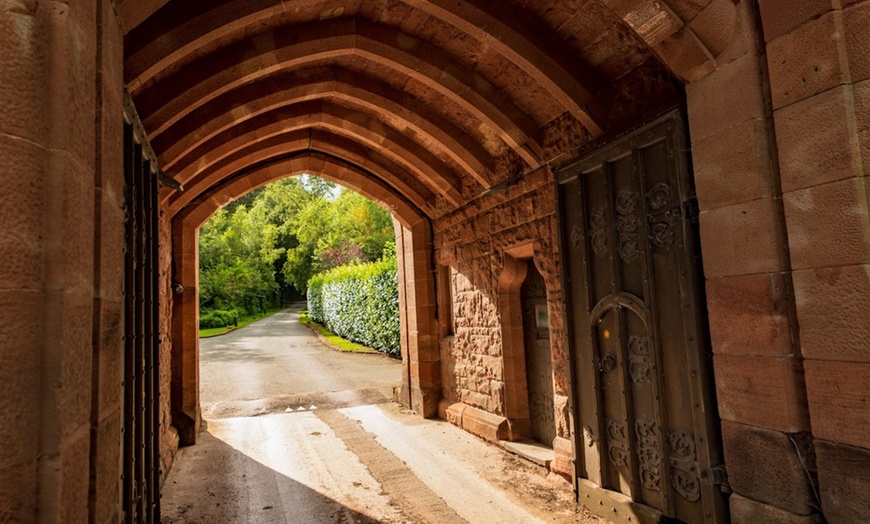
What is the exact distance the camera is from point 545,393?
5785 mm

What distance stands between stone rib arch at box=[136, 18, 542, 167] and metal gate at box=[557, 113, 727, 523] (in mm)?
940

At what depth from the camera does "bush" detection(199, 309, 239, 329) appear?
26.1 meters

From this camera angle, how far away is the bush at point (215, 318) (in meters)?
26.1

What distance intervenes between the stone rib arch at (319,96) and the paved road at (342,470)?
10.8 ft

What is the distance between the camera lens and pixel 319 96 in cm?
570

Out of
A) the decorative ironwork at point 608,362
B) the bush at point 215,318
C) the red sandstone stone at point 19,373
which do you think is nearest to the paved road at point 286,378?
the decorative ironwork at point 608,362

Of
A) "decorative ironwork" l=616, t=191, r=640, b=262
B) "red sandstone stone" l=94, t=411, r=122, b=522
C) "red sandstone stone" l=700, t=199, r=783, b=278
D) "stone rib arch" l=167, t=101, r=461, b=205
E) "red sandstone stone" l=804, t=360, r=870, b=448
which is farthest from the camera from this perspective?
"stone rib arch" l=167, t=101, r=461, b=205

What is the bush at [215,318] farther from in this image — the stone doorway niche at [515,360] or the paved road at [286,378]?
the stone doorway niche at [515,360]

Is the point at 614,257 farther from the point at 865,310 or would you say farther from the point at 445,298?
the point at 445,298

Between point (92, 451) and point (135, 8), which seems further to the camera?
point (135, 8)

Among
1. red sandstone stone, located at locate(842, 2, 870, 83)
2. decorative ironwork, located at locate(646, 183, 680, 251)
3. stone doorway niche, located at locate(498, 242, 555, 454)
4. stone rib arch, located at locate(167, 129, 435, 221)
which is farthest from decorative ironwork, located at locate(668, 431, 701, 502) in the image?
stone rib arch, located at locate(167, 129, 435, 221)

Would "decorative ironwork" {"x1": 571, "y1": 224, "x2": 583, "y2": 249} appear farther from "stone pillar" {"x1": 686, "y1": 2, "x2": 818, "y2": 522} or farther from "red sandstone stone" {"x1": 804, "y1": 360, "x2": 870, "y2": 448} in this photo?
"red sandstone stone" {"x1": 804, "y1": 360, "x2": 870, "y2": 448}

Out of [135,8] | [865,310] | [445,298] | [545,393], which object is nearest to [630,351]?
[865,310]

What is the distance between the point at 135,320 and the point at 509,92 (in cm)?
382
